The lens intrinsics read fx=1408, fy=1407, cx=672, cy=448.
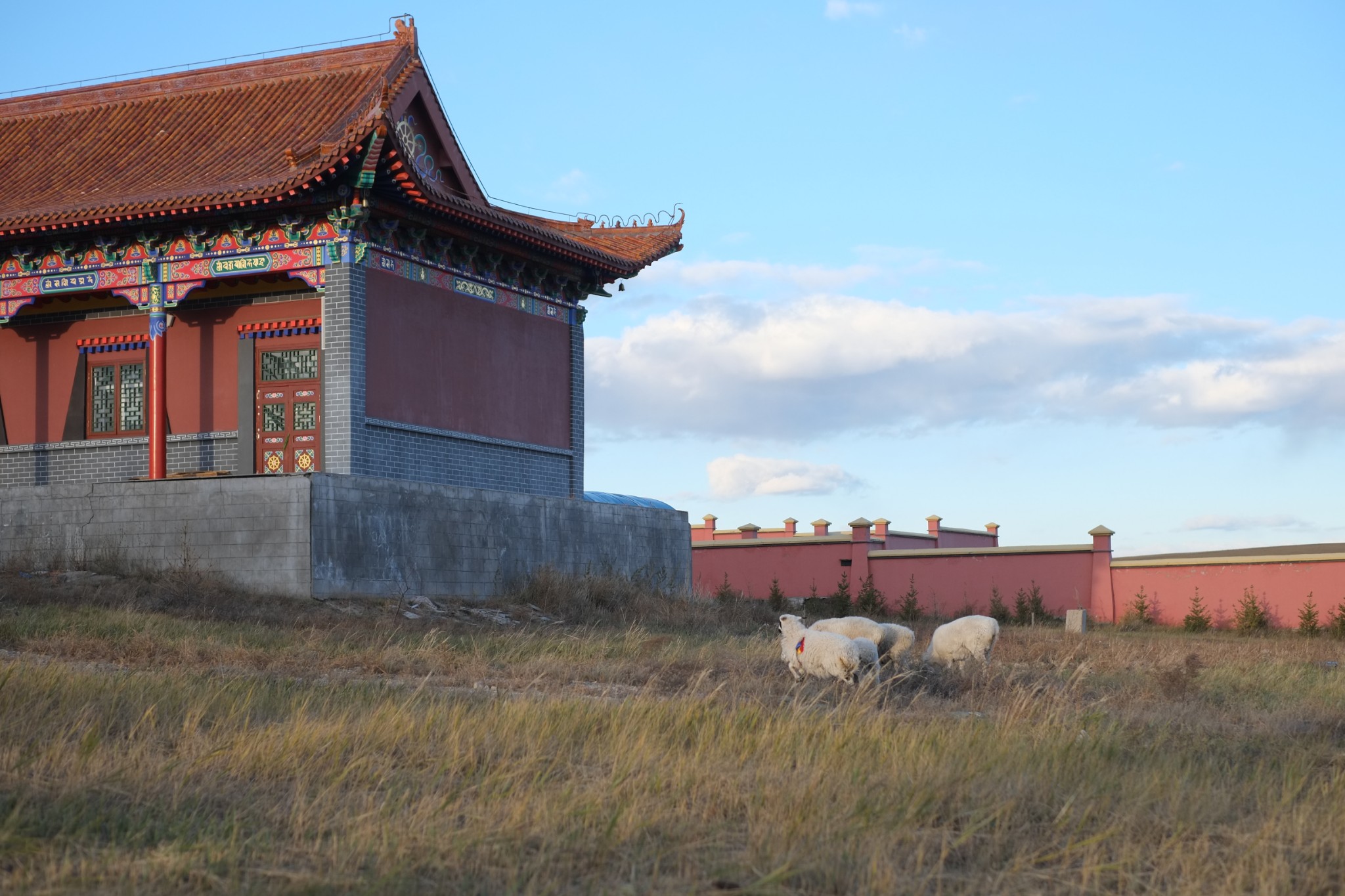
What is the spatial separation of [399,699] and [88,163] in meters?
14.5

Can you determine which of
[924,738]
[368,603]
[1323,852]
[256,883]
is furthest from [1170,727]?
[368,603]

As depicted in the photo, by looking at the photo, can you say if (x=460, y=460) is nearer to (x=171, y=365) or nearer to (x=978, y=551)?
(x=171, y=365)

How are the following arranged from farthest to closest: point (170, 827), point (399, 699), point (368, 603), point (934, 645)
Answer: point (368, 603)
point (934, 645)
point (399, 699)
point (170, 827)

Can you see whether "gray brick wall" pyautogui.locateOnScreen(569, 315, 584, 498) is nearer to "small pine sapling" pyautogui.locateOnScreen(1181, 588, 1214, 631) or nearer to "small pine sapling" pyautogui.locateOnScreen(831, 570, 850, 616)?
"small pine sapling" pyautogui.locateOnScreen(831, 570, 850, 616)

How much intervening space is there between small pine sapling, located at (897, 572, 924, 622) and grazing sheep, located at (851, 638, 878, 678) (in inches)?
569

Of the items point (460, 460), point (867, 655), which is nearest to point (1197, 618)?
point (460, 460)

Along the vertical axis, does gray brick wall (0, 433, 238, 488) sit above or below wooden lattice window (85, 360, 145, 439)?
below

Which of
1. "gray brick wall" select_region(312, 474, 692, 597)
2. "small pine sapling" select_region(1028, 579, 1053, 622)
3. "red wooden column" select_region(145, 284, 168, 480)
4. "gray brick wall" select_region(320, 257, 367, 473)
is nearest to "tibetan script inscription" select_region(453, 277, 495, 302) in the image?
"gray brick wall" select_region(320, 257, 367, 473)

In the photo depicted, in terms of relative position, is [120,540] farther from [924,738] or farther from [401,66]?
[924,738]

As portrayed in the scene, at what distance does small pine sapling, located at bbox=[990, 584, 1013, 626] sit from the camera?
2600 centimetres

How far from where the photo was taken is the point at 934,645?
12023mm

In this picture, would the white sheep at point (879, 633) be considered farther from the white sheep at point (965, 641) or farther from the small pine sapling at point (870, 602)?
the small pine sapling at point (870, 602)

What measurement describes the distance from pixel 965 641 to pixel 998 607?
15.0 metres

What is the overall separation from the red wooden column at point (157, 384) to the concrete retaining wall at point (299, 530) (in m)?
1.30
